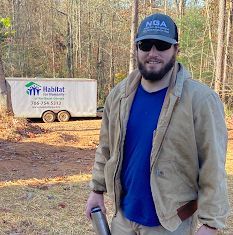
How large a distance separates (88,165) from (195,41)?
1289 centimetres

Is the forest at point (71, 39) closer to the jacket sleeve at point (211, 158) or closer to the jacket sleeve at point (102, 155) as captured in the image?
the jacket sleeve at point (102, 155)

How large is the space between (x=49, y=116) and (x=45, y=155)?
30.6 feet

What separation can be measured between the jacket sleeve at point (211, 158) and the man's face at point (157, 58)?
0.86ft

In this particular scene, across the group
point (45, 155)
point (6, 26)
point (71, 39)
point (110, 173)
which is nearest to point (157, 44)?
point (110, 173)

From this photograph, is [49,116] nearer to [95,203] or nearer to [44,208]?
[44,208]

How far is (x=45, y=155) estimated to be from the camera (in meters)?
9.43

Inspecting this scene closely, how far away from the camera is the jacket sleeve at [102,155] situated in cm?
235

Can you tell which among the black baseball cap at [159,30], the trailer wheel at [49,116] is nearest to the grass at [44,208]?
the black baseball cap at [159,30]

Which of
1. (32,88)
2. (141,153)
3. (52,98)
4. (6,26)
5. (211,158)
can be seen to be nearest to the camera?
(211,158)

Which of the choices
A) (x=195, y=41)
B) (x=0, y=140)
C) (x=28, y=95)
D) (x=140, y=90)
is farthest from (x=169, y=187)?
(x=195, y=41)

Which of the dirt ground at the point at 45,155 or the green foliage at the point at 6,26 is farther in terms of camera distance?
the green foliage at the point at 6,26

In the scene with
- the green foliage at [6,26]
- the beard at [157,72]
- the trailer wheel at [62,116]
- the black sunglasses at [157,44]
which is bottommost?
the trailer wheel at [62,116]

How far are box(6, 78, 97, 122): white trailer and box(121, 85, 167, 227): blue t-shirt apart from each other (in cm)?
1656

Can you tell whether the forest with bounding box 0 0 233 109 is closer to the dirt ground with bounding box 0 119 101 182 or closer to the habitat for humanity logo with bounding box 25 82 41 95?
→ the habitat for humanity logo with bounding box 25 82 41 95
